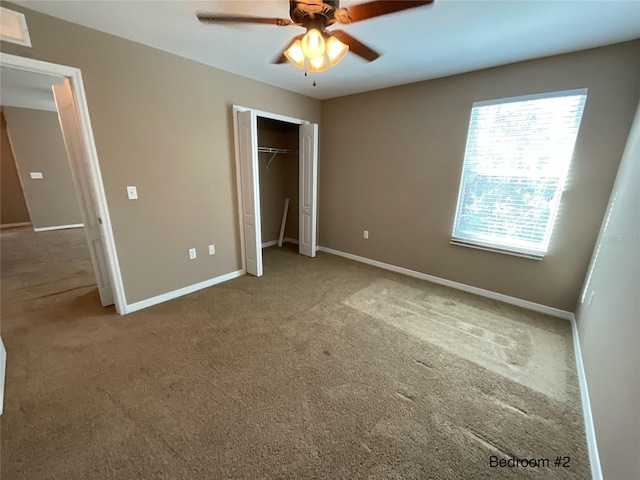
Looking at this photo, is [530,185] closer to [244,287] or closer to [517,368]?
[517,368]

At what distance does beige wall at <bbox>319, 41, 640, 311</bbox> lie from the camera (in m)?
2.29

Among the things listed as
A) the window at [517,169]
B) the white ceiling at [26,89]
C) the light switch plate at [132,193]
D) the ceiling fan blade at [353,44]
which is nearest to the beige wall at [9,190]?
the white ceiling at [26,89]

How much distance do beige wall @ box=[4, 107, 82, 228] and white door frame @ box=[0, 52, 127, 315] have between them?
477 centimetres

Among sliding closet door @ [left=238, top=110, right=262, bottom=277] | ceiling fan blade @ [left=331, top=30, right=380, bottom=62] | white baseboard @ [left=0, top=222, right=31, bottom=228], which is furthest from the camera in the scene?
white baseboard @ [left=0, top=222, right=31, bottom=228]

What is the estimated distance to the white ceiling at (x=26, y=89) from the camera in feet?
9.23

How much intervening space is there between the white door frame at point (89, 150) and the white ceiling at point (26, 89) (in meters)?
0.50

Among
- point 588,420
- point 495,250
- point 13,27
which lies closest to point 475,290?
point 495,250

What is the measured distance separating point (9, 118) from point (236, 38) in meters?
6.20

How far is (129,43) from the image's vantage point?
233 cm

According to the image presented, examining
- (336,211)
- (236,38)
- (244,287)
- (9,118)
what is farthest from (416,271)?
(9,118)

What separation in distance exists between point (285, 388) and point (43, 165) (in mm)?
7424

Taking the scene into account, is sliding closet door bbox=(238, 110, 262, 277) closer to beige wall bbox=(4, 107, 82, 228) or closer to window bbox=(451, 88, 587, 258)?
window bbox=(451, 88, 587, 258)

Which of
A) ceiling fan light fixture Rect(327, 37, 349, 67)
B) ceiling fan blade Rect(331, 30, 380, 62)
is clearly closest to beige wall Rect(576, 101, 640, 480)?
ceiling fan blade Rect(331, 30, 380, 62)

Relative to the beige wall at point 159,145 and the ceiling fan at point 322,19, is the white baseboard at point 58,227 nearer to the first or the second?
the beige wall at point 159,145
